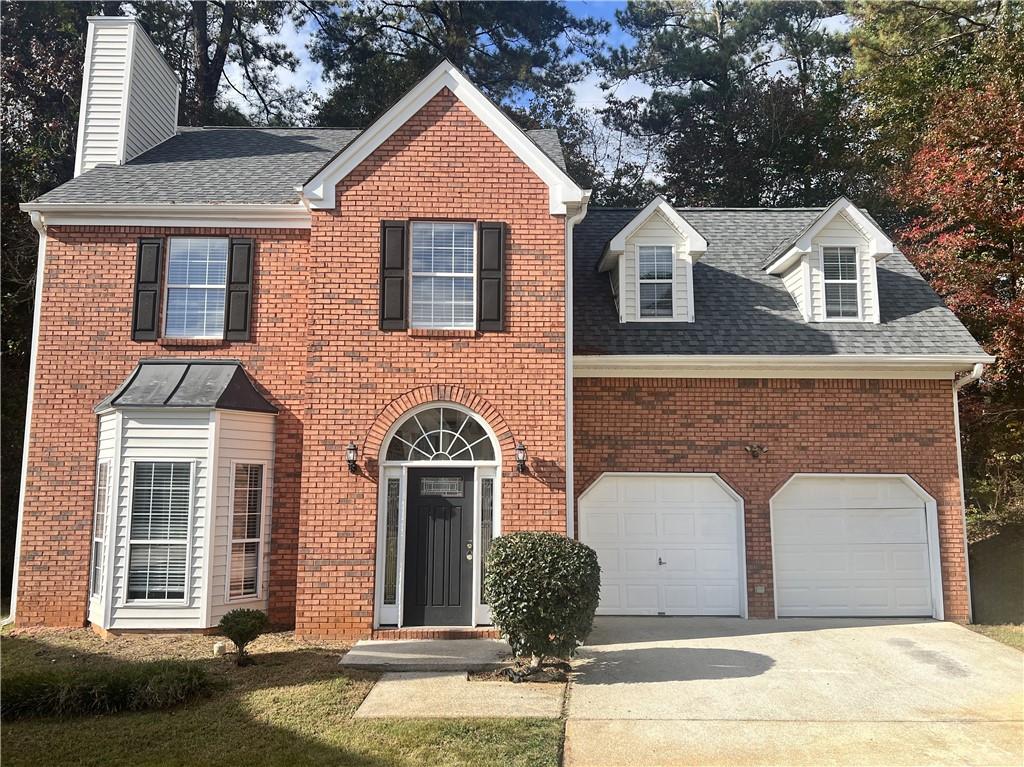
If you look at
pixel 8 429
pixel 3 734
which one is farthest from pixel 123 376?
pixel 8 429

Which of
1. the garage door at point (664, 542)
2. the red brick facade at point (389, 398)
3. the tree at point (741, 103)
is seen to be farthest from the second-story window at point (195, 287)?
the tree at point (741, 103)

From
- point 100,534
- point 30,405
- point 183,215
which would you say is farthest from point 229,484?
point 183,215

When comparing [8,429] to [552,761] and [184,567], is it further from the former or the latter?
[552,761]

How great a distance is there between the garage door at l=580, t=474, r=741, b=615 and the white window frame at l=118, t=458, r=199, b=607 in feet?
19.6

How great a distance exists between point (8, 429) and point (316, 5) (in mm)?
19442

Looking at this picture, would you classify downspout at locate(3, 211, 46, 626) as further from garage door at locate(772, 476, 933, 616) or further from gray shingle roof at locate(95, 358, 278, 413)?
garage door at locate(772, 476, 933, 616)

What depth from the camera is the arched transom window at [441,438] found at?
10.9 meters

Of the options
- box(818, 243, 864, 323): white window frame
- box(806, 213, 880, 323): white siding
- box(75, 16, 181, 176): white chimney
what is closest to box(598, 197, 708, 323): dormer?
box(806, 213, 880, 323): white siding

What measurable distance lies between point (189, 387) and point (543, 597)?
6262 millimetres

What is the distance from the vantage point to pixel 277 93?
28.9 m

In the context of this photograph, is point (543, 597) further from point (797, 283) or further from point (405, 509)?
point (797, 283)

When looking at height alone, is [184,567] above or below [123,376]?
below

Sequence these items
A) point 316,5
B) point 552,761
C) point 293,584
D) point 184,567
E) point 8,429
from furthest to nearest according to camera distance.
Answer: point 316,5, point 8,429, point 293,584, point 184,567, point 552,761

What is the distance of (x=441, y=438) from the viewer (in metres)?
10.9
